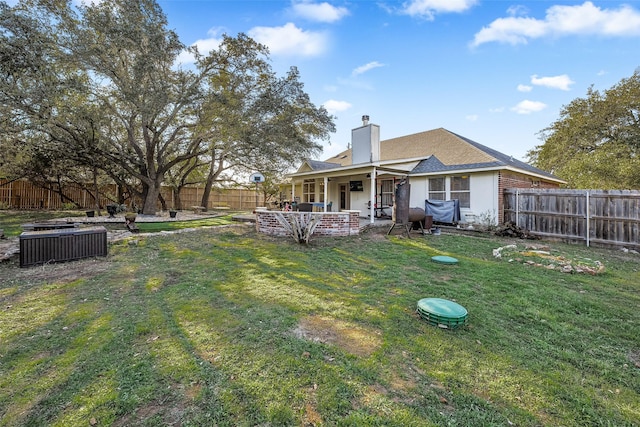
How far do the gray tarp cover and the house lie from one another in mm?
327

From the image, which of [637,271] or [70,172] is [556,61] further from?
[70,172]

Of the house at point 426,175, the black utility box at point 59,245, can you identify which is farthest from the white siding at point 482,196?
the black utility box at point 59,245

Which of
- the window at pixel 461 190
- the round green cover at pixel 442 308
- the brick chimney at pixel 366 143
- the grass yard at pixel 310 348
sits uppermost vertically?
the brick chimney at pixel 366 143

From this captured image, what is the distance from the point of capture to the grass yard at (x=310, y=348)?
1969mm

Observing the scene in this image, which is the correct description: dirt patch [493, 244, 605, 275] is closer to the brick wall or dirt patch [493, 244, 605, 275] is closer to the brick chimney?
the brick wall

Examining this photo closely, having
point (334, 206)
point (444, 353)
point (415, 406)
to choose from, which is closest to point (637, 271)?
point (444, 353)

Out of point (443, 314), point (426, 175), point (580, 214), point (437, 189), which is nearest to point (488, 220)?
→ point (437, 189)

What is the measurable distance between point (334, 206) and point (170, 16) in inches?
431

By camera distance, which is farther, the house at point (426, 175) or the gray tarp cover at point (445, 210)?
the gray tarp cover at point (445, 210)

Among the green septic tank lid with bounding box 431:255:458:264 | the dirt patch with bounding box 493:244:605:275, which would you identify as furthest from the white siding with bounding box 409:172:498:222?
the green septic tank lid with bounding box 431:255:458:264

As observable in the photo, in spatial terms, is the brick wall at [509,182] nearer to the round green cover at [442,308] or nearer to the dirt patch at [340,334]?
the round green cover at [442,308]

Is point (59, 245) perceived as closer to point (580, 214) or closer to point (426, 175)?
point (426, 175)

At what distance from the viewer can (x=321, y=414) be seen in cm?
191

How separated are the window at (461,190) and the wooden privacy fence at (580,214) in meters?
1.45
